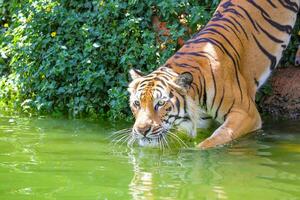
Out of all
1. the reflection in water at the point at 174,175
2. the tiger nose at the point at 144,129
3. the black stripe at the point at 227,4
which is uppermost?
the black stripe at the point at 227,4

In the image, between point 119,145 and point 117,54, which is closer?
point 119,145

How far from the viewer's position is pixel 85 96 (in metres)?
7.95

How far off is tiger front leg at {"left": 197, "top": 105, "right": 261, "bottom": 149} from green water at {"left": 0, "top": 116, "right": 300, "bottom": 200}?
0.33 ft

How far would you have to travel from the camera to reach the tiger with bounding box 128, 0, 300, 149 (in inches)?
222

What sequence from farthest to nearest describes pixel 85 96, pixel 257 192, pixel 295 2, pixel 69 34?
pixel 69 34 → pixel 85 96 → pixel 295 2 → pixel 257 192

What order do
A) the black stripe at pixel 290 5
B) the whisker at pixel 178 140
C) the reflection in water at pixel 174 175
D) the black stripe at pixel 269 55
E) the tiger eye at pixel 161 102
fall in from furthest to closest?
the black stripe at pixel 290 5
the black stripe at pixel 269 55
the whisker at pixel 178 140
the tiger eye at pixel 161 102
the reflection in water at pixel 174 175

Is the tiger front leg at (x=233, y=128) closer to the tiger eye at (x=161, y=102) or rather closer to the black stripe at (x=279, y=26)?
the tiger eye at (x=161, y=102)

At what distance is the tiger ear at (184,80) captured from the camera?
571cm

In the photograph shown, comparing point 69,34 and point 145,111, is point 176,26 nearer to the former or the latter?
point 69,34

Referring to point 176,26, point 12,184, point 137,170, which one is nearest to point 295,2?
point 176,26

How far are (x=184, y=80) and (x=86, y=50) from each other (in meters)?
2.50

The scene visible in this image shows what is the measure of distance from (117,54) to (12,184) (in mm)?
3803

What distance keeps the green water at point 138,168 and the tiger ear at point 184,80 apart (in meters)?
0.52

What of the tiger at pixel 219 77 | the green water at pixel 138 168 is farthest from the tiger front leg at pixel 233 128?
the green water at pixel 138 168
